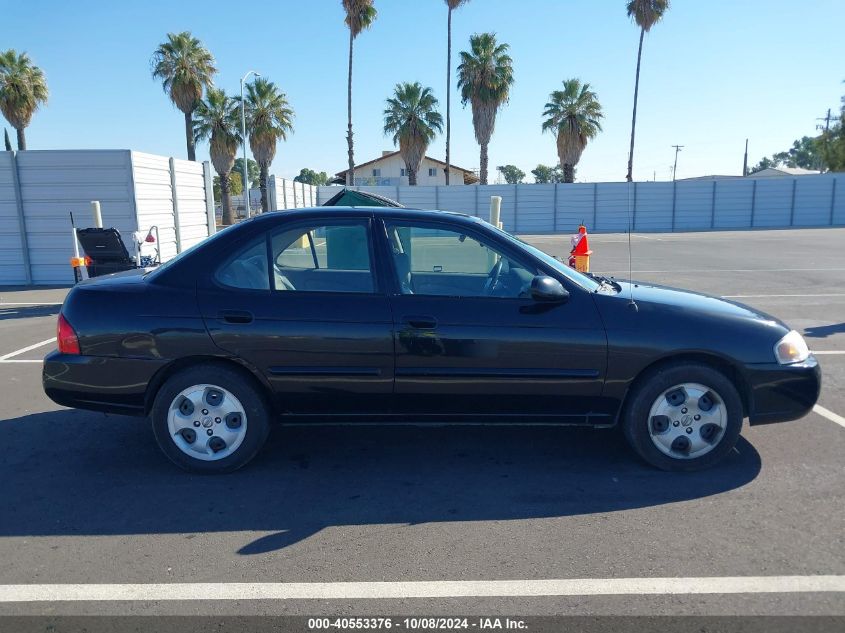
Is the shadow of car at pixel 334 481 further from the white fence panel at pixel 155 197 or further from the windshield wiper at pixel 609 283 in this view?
the white fence panel at pixel 155 197

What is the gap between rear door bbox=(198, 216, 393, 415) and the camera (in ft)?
13.2

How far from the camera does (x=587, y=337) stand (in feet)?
13.2

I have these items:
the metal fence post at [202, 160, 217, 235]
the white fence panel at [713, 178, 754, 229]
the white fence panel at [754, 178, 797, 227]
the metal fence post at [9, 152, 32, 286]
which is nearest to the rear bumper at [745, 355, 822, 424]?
the metal fence post at [9, 152, 32, 286]

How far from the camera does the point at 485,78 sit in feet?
130

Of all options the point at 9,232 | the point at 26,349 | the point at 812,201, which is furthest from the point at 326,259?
the point at 812,201

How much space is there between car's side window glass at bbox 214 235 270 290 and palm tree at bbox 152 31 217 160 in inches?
1336

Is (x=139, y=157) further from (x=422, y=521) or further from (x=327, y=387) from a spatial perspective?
(x=422, y=521)

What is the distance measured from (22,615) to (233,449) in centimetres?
152

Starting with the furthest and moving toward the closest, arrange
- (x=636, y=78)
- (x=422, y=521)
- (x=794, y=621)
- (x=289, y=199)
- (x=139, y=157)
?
(x=636, y=78), (x=289, y=199), (x=139, y=157), (x=422, y=521), (x=794, y=621)

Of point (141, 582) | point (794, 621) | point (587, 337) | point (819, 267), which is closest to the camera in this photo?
point (794, 621)

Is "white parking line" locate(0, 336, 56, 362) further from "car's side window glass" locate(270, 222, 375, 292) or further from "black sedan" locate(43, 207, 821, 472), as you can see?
"car's side window glass" locate(270, 222, 375, 292)

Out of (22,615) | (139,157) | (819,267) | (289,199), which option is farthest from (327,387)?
(289,199)

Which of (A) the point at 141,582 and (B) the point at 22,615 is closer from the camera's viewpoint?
(B) the point at 22,615

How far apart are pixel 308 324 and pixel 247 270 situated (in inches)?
21.6
